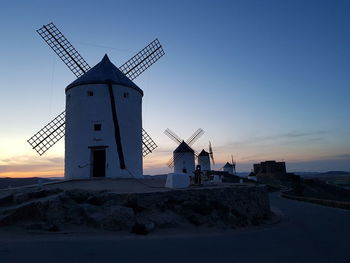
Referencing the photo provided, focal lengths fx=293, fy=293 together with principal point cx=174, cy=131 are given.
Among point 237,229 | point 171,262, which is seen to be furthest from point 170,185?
point 171,262

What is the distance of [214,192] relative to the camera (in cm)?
1251

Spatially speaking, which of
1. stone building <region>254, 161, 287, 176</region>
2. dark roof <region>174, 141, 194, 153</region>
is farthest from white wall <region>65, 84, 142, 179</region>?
stone building <region>254, 161, 287, 176</region>

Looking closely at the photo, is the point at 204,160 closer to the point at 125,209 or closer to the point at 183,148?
the point at 183,148

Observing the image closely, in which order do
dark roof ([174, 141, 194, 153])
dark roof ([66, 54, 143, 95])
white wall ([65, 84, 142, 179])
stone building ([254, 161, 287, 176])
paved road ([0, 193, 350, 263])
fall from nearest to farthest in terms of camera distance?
1. paved road ([0, 193, 350, 263])
2. white wall ([65, 84, 142, 179])
3. dark roof ([66, 54, 143, 95])
4. dark roof ([174, 141, 194, 153])
5. stone building ([254, 161, 287, 176])

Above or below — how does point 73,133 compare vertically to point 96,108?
below

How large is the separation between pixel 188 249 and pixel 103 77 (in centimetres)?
1265

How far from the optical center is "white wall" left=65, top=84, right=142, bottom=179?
671 inches

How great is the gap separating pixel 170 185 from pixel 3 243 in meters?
7.38

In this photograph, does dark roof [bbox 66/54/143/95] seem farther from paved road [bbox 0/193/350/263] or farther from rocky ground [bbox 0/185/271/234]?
paved road [bbox 0/193/350/263]

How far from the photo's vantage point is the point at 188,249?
827 centimetres

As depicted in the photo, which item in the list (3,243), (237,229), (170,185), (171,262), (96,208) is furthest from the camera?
(170,185)

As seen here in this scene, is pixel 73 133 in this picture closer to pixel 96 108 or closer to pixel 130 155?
pixel 96 108

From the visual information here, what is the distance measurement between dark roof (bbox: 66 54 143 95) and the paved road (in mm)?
11162

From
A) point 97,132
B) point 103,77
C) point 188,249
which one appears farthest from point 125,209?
point 103,77
